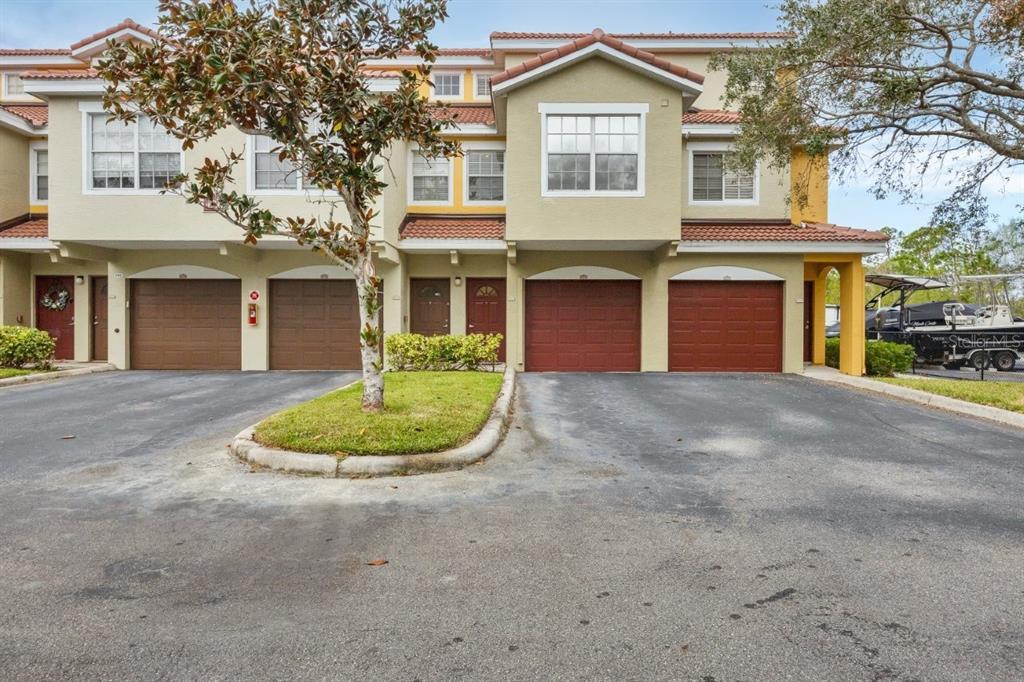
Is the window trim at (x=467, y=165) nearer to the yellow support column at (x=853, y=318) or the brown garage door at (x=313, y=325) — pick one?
the brown garage door at (x=313, y=325)

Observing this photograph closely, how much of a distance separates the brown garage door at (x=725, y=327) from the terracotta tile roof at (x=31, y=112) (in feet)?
56.6

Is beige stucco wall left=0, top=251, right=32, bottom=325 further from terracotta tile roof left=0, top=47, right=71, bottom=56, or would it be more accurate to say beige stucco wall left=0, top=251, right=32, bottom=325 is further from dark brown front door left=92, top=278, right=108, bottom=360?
terracotta tile roof left=0, top=47, right=71, bottom=56

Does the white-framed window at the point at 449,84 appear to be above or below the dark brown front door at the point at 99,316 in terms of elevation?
above

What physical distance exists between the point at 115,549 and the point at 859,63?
11988mm

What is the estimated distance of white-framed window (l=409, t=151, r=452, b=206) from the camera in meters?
16.3

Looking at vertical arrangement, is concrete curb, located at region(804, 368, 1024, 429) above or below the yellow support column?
below

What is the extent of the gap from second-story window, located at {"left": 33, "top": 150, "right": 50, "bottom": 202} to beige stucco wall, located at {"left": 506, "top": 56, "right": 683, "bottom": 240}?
1268 cm

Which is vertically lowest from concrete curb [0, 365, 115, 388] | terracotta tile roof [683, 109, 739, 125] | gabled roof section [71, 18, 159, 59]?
concrete curb [0, 365, 115, 388]

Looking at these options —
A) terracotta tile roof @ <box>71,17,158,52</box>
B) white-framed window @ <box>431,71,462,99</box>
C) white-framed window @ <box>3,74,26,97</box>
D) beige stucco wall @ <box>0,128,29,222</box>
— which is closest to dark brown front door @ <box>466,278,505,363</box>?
white-framed window @ <box>431,71,462,99</box>

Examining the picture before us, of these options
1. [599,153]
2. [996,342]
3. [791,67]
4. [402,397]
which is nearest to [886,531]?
[402,397]

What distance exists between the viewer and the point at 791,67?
11.2 meters

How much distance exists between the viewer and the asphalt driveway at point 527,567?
282 cm

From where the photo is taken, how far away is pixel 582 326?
15.7 meters

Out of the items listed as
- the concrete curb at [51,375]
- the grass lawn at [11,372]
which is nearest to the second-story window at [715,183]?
the concrete curb at [51,375]
